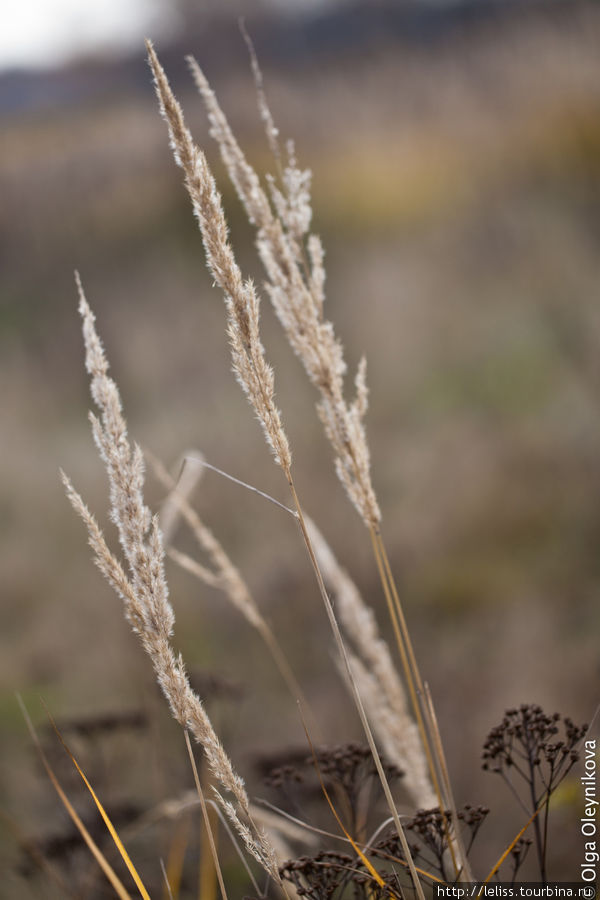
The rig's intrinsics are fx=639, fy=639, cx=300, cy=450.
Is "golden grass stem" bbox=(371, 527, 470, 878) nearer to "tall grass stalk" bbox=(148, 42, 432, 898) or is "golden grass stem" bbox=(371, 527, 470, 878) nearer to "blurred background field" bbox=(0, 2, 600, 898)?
"tall grass stalk" bbox=(148, 42, 432, 898)

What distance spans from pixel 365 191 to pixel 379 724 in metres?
6.61

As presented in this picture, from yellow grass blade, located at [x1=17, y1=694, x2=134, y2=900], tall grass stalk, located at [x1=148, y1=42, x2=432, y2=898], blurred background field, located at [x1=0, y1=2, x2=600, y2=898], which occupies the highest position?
blurred background field, located at [x1=0, y1=2, x2=600, y2=898]

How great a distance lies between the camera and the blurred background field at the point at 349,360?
337cm

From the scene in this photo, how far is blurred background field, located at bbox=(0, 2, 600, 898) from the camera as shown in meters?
3.37

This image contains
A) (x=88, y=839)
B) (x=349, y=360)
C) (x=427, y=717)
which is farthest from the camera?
(x=349, y=360)

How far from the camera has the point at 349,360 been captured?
5387 mm

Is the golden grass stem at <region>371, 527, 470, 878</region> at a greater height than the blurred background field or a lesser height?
lesser

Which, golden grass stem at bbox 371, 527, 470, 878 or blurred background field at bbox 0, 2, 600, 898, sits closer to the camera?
golden grass stem at bbox 371, 527, 470, 878

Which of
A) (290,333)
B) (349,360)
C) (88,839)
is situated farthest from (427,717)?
(349,360)

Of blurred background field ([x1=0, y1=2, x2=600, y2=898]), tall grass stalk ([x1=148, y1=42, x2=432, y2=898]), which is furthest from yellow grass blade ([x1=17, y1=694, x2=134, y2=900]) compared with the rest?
blurred background field ([x1=0, y1=2, x2=600, y2=898])

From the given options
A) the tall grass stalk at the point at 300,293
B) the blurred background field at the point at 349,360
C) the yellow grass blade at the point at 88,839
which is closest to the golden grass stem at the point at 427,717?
the tall grass stalk at the point at 300,293

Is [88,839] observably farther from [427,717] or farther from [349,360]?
[349,360]

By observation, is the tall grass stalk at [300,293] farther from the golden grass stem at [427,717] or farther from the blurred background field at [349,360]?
the blurred background field at [349,360]

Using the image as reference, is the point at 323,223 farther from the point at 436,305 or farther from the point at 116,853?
the point at 116,853
